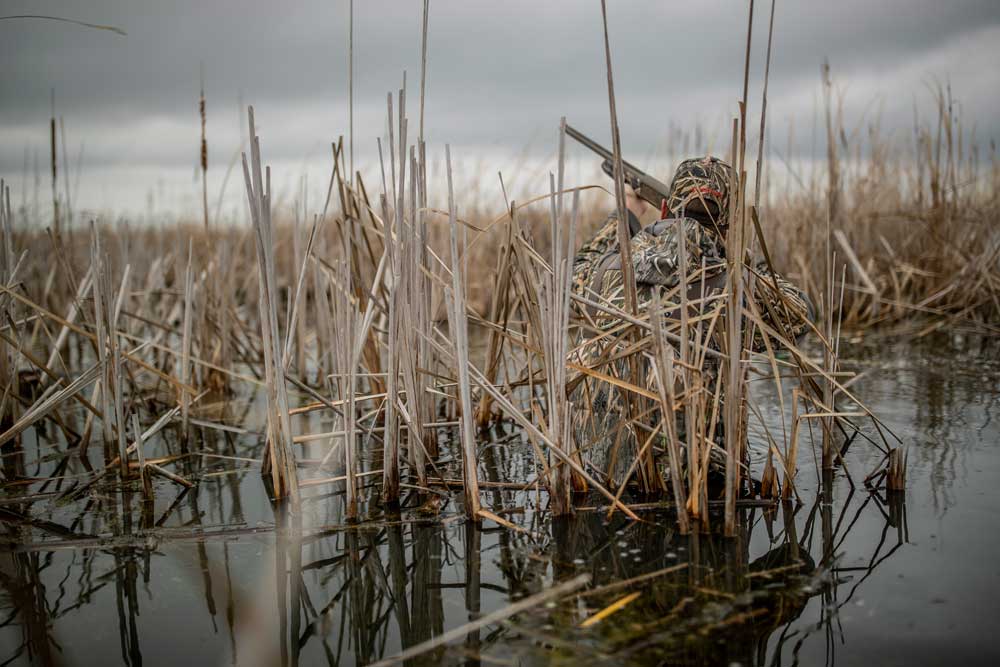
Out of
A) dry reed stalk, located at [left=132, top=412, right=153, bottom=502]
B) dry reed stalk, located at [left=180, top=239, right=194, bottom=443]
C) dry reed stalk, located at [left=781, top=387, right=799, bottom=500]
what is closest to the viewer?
dry reed stalk, located at [left=781, top=387, right=799, bottom=500]

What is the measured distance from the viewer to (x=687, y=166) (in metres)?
2.61

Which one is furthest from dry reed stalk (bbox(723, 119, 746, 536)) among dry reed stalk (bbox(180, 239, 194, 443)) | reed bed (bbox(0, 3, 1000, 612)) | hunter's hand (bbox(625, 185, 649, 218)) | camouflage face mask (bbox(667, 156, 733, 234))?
dry reed stalk (bbox(180, 239, 194, 443))

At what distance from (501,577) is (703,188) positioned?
1462mm

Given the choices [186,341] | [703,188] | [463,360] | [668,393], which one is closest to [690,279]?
[703,188]

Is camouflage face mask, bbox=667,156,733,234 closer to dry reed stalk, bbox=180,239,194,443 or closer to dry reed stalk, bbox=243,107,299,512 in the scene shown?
dry reed stalk, bbox=243,107,299,512

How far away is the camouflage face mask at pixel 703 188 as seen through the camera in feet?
8.41

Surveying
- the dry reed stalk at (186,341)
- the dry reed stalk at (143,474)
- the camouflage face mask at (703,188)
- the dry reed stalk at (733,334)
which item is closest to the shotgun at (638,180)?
the camouflage face mask at (703,188)

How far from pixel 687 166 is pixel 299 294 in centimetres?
153

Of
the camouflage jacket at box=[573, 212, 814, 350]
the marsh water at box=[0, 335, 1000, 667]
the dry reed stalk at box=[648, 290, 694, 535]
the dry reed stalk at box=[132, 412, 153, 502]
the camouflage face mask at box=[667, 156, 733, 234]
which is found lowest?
the marsh water at box=[0, 335, 1000, 667]

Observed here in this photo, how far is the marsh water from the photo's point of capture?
1792mm

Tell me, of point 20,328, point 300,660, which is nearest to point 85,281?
point 20,328

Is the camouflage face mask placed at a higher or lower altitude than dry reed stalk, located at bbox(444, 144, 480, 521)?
higher

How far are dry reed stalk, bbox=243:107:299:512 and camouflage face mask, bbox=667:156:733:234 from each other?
1352 millimetres

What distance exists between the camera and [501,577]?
2.14 m
